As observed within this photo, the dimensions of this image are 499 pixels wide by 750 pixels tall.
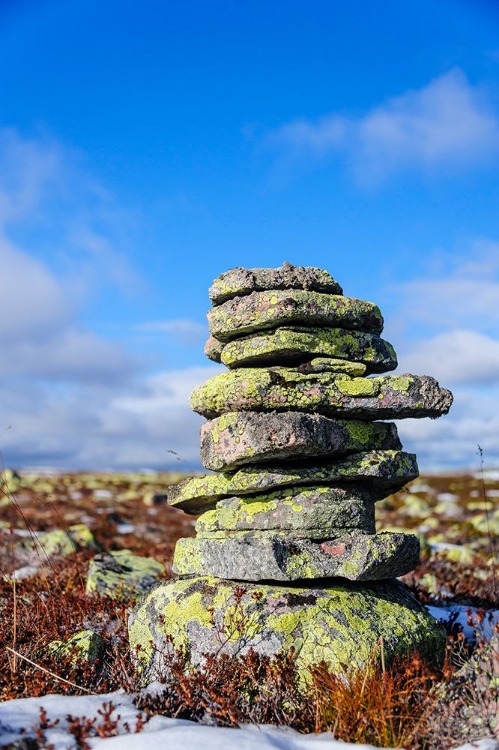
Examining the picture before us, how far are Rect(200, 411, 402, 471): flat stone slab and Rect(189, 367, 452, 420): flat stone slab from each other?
13 centimetres

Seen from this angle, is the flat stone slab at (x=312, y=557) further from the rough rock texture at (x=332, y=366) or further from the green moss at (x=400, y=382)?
the rough rock texture at (x=332, y=366)

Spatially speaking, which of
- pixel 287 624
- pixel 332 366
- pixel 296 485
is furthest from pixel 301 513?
Answer: pixel 332 366

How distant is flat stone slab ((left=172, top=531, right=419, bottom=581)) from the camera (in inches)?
243

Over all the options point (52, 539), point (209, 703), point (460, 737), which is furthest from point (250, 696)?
point (52, 539)

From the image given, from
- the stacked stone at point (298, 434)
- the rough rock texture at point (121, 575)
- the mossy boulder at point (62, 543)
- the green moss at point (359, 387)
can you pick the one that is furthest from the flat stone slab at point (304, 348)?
the mossy boulder at point (62, 543)

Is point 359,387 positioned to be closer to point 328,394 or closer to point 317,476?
point 328,394

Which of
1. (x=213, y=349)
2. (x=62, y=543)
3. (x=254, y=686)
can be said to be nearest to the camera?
(x=254, y=686)

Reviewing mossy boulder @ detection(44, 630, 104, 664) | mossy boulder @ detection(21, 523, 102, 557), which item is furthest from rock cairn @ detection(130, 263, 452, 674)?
mossy boulder @ detection(21, 523, 102, 557)

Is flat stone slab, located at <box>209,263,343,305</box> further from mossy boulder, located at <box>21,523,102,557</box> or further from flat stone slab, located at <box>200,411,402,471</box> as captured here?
mossy boulder, located at <box>21,523,102,557</box>

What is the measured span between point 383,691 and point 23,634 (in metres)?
Answer: 3.87

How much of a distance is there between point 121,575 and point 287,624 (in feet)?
17.5

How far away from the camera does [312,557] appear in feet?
20.6

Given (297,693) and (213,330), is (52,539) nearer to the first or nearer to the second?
(213,330)

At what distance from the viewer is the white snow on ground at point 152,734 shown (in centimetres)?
439
